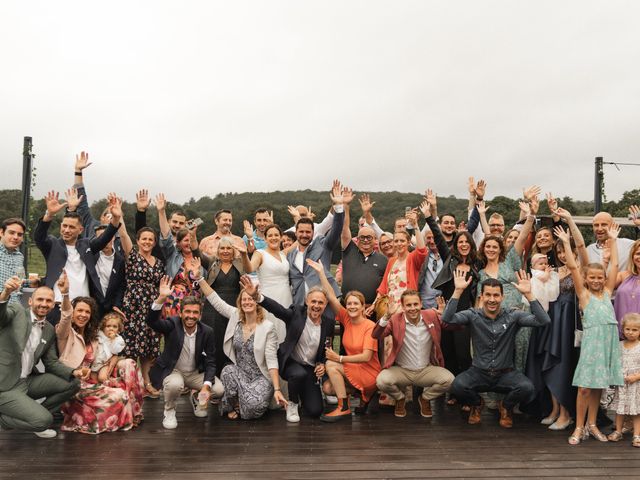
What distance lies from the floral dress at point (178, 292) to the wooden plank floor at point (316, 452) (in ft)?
3.74

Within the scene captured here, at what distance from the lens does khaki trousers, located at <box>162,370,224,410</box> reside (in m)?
5.64

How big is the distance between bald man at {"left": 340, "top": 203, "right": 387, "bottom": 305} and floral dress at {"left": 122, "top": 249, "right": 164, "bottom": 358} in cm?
215

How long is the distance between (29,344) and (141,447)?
4.62ft

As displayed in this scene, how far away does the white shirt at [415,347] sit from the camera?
5.99m

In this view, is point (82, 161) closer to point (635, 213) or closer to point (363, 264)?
point (363, 264)

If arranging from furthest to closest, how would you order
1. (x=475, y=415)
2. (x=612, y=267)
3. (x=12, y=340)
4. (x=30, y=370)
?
(x=475, y=415)
(x=612, y=267)
(x=30, y=370)
(x=12, y=340)

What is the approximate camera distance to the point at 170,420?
18.4ft

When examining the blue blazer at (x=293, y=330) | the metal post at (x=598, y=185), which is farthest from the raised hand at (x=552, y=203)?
the metal post at (x=598, y=185)

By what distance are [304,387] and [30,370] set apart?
2604 mm

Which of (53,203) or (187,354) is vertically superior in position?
(53,203)

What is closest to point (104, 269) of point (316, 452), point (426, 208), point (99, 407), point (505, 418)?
point (99, 407)

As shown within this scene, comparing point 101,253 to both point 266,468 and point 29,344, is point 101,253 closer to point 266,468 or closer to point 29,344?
point 29,344

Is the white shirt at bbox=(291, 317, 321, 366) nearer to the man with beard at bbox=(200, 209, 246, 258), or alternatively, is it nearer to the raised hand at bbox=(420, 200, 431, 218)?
the man with beard at bbox=(200, 209, 246, 258)

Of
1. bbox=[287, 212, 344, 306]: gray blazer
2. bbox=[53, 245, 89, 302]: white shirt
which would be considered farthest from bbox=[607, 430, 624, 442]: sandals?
bbox=[53, 245, 89, 302]: white shirt
